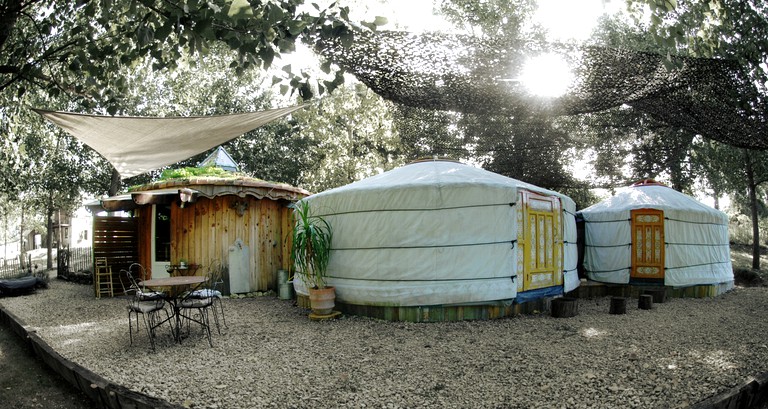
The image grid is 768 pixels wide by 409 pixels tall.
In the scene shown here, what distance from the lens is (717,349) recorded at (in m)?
3.33

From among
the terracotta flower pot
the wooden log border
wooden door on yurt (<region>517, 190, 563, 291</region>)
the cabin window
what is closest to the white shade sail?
the wooden log border

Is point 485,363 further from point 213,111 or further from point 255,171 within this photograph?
point 213,111

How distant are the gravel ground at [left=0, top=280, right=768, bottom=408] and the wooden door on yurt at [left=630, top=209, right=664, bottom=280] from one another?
1.28m

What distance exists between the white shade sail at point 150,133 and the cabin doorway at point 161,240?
335 cm

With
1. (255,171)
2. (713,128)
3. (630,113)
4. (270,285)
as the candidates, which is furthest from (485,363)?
(255,171)

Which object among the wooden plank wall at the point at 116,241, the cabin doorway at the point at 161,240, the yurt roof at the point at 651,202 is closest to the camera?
the yurt roof at the point at 651,202

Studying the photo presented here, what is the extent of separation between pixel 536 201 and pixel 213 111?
11160 mm

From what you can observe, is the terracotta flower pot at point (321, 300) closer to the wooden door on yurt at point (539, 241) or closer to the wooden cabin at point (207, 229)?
the wooden cabin at point (207, 229)

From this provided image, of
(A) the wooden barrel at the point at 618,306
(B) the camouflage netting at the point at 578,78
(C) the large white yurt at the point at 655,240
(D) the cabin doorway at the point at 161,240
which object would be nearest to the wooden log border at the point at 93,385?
(B) the camouflage netting at the point at 578,78

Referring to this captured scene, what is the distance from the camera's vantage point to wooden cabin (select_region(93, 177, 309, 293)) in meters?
6.28

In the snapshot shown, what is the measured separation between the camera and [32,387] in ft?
9.83

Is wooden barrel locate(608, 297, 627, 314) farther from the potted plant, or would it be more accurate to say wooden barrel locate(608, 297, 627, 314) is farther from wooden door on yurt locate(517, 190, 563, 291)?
the potted plant

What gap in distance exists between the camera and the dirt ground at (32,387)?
2.72m

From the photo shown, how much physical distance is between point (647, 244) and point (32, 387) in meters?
6.86
